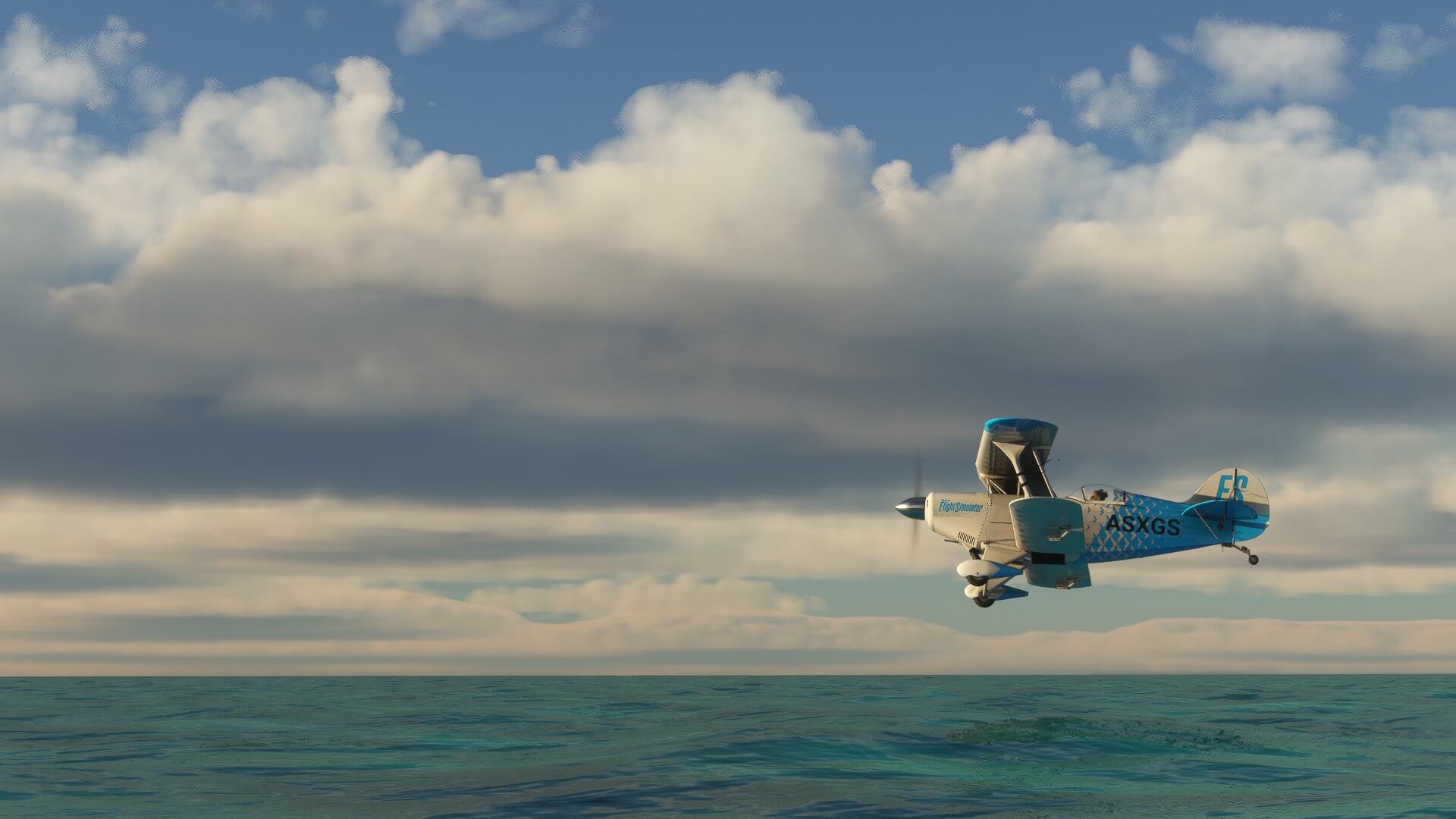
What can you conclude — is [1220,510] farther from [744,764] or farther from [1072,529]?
[744,764]

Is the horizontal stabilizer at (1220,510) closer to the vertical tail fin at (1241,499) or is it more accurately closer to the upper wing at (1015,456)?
the vertical tail fin at (1241,499)

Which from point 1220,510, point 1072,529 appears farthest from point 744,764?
point 1220,510

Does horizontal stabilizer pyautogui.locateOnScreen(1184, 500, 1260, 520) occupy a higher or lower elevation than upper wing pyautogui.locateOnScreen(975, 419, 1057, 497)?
lower

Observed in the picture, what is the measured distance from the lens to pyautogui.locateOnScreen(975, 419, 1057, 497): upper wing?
41.2 m

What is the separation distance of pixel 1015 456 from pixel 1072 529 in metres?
3.57

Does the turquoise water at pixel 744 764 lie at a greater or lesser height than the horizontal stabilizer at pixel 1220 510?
lesser

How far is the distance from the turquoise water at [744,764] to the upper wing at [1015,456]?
9.68 meters

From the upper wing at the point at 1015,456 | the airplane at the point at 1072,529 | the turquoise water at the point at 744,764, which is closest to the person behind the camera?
the turquoise water at the point at 744,764

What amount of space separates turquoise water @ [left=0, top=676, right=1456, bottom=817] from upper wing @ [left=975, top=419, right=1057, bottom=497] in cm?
968

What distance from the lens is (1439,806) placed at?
24.4 meters

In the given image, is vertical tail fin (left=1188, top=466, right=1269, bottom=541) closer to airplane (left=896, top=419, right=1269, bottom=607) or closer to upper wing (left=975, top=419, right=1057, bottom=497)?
airplane (left=896, top=419, right=1269, bottom=607)

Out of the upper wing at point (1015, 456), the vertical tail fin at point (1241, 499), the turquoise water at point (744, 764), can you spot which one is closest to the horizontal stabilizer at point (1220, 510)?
the vertical tail fin at point (1241, 499)

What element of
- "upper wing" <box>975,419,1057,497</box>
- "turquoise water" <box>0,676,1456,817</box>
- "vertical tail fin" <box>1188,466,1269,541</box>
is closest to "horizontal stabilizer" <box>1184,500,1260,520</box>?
"vertical tail fin" <box>1188,466,1269,541</box>

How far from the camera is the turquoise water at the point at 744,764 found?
2525 centimetres
